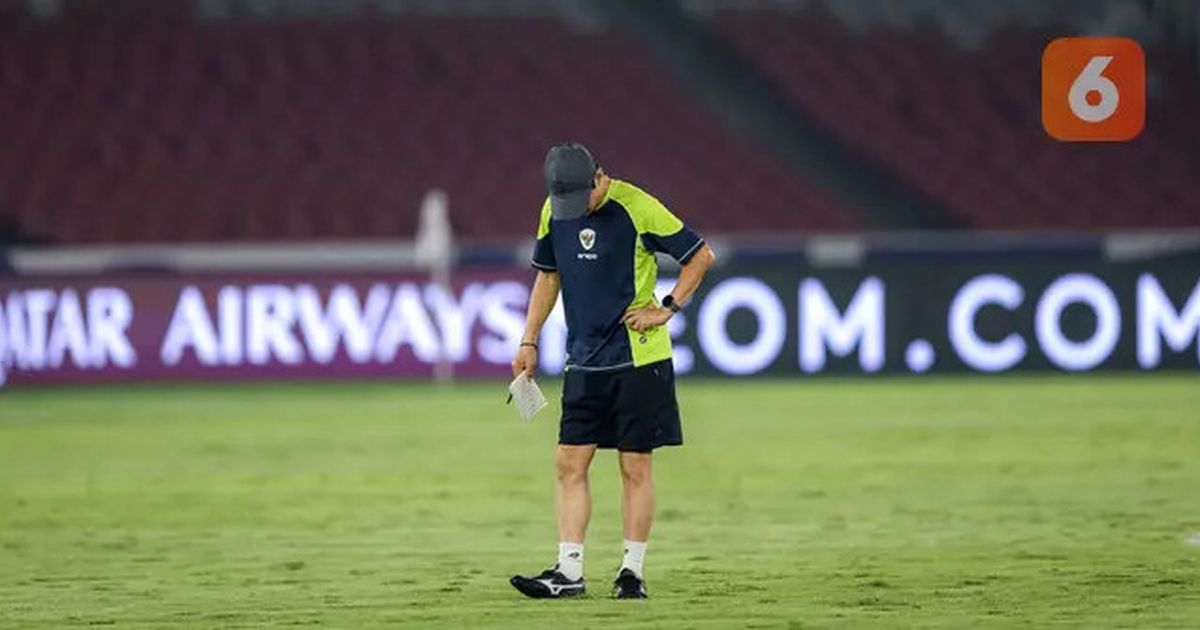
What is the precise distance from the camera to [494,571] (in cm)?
1200

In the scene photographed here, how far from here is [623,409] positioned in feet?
35.3

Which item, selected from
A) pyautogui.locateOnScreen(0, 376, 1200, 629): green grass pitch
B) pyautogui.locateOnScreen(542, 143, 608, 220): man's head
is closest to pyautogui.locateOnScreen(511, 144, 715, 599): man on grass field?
pyautogui.locateOnScreen(542, 143, 608, 220): man's head

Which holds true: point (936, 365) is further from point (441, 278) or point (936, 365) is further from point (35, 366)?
point (35, 366)

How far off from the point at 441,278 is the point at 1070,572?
1481 cm

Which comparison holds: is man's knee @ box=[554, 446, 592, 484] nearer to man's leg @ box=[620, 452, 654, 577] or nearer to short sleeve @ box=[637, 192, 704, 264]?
man's leg @ box=[620, 452, 654, 577]

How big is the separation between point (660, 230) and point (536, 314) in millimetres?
706

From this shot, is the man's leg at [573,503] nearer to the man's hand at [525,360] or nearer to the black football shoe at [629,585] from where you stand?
the black football shoe at [629,585]

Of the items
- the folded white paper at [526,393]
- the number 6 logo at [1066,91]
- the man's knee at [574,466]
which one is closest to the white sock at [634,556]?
the man's knee at [574,466]

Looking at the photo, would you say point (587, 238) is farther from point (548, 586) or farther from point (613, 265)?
point (548, 586)

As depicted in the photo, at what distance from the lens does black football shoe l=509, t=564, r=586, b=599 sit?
10688 mm

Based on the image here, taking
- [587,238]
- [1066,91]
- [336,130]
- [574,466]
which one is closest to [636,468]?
[574,466]

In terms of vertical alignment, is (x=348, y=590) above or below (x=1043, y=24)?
below

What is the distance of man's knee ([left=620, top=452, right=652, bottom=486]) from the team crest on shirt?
0.83 metres

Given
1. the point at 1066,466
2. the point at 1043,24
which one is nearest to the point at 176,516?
the point at 1066,466
